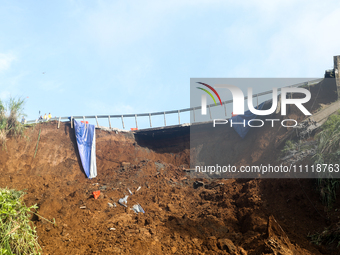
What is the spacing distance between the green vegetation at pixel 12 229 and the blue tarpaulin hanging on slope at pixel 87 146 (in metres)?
9.57

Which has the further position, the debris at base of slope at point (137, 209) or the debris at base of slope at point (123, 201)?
the debris at base of slope at point (123, 201)

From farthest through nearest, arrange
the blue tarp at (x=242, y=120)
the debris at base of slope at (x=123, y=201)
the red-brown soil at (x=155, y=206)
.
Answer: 1. the blue tarp at (x=242, y=120)
2. the debris at base of slope at (x=123, y=201)
3. the red-brown soil at (x=155, y=206)

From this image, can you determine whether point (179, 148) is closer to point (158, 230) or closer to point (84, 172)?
point (84, 172)

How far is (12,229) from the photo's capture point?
3.52 metres

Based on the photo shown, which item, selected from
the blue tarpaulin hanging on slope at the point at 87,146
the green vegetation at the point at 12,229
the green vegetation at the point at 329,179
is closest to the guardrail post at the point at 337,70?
the green vegetation at the point at 329,179

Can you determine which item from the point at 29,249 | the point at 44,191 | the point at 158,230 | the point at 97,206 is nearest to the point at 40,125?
the point at 44,191

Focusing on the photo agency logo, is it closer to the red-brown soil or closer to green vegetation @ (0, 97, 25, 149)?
the red-brown soil

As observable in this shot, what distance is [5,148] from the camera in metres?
11.7

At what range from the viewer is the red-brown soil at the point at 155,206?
6000 mm

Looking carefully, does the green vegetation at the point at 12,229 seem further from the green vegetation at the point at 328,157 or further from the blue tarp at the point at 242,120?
the blue tarp at the point at 242,120

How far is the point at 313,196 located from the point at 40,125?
1309 centimetres

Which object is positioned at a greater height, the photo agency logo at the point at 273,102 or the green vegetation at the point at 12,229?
the photo agency logo at the point at 273,102

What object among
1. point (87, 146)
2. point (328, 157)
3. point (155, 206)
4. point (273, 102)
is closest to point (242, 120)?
point (273, 102)

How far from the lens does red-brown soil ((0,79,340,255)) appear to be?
6.00m
